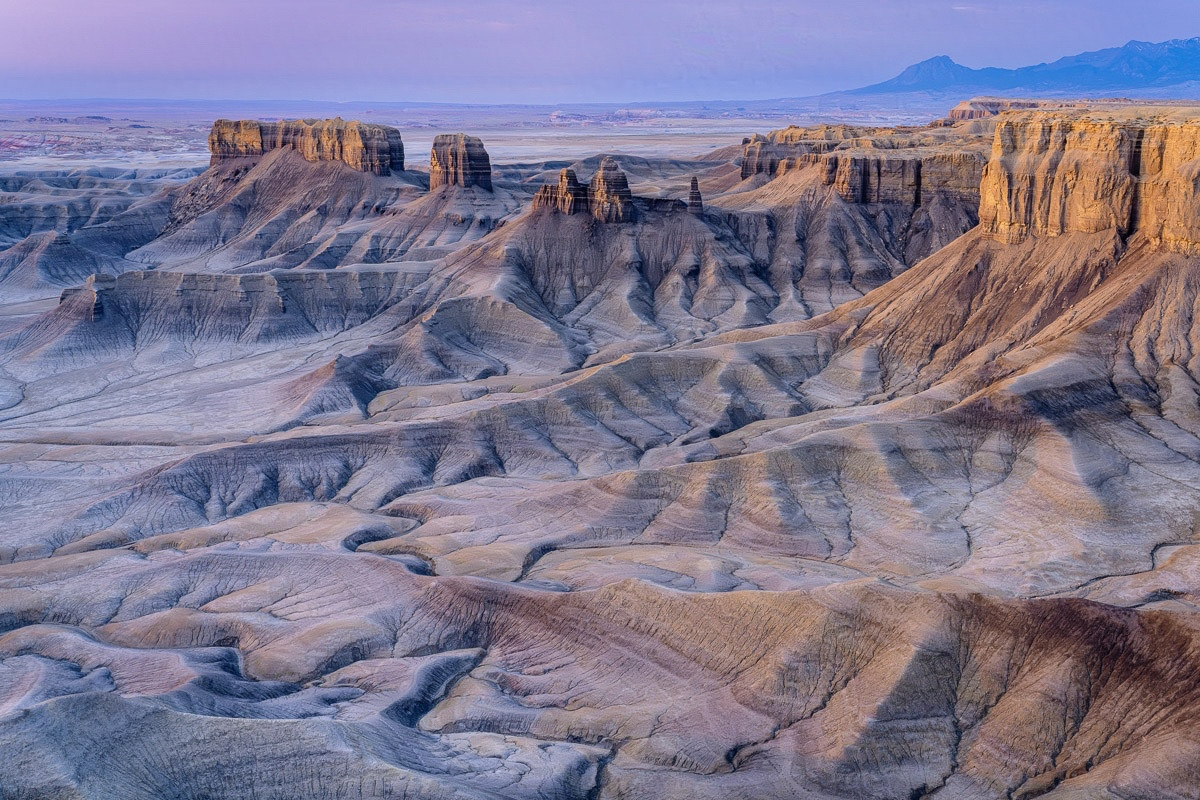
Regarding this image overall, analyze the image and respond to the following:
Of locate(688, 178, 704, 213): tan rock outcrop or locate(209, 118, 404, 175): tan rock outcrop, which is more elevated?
locate(209, 118, 404, 175): tan rock outcrop

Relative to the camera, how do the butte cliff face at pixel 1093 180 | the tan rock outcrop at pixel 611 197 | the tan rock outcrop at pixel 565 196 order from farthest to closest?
the tan rock outcrop at pixel 565 196 < the tan rock outcrop at pixel 611 197 < the butte cliff face at pixel 1093 180

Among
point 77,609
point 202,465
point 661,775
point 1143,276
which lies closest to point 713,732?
point 661,775

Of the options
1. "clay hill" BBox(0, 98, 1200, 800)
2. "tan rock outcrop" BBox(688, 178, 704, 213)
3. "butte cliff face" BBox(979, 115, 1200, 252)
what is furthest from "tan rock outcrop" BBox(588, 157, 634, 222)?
"butte cliff face" BBox(979, 115, 1200, 252)

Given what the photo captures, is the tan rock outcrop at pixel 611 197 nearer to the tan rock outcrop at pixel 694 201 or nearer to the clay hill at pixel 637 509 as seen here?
the clay hill at pixel 637 509

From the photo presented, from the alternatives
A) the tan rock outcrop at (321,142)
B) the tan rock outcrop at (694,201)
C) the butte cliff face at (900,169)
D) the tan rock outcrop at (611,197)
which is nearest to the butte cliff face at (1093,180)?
the butte cliff face at (900,169)

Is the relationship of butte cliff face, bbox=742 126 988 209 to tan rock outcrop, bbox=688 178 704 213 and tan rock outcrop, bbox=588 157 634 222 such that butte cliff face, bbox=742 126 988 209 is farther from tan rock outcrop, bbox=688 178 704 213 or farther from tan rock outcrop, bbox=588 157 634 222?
tan rock outcrop, bbox=588 157 634 222

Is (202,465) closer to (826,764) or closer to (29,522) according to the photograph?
(29,522)
